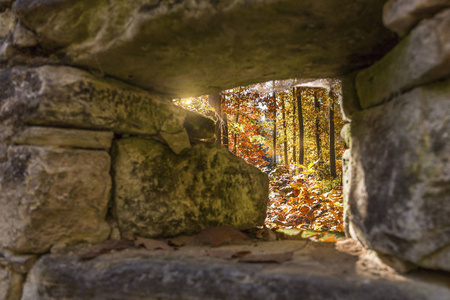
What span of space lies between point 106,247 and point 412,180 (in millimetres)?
1469

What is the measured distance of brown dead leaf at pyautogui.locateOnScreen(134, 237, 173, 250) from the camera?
5.19 ft

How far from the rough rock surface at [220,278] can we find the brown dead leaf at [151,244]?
0.06 meters

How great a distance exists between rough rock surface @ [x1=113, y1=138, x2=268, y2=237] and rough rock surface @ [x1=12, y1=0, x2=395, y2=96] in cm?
52

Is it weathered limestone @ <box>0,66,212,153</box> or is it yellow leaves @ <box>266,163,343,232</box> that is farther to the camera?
yellow leaves @ <box>266,163,343,232</box>

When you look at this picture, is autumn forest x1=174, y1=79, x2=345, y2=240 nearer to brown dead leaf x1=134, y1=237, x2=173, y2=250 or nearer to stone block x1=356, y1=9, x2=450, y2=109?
stone block x1=356, y1=9, x2=450, y2=109

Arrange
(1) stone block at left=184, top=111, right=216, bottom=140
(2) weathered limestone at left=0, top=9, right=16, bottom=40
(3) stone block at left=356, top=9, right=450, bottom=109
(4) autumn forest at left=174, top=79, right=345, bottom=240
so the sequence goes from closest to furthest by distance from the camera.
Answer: (3) stone block at left=356, top=9, right=450, bottom=109, (2) weathered limestone at left=0, top=9, right=16, bottom=40, (1) stone block at left=184, top=111, right=216, bottom=140, (4) autumn forest at left=174, top=79, right=345, bottom=240

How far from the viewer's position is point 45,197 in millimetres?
1448

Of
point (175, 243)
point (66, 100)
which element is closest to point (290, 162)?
point (175, 243)

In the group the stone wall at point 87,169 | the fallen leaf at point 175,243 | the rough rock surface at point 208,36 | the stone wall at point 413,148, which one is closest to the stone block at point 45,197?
the stone wall at point 87,169

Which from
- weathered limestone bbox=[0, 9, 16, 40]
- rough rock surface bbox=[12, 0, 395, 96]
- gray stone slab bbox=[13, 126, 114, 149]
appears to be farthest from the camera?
weathered limestone bbox=[0, 9, 16, 40]

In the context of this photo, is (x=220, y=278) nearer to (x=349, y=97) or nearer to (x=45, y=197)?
(x=45, y=197)

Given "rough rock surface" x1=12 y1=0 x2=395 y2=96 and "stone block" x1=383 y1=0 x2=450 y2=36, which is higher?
"rough rock surface" x1=12 y1=0 x2=395 y2=96

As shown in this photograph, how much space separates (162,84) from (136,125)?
1.08 feet

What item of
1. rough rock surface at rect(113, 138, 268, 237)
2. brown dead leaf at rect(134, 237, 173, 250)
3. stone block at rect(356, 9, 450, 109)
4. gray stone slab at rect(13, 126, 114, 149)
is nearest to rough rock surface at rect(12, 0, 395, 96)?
stone block at rect(356, 9, 450, 109)
